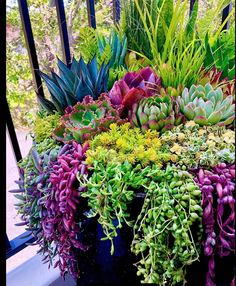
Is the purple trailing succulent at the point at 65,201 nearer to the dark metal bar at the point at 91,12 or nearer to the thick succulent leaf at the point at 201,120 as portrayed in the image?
the thick succulent leaf at the point at 201,120

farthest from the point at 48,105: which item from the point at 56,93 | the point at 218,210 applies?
Result: the point at 218,210

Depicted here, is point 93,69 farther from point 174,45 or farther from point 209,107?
point 209,107

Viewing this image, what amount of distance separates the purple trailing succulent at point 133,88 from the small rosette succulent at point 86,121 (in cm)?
4

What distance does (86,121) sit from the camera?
930 millimetres

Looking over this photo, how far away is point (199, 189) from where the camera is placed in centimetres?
72

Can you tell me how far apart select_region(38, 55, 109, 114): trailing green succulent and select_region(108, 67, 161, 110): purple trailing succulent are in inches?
2.8

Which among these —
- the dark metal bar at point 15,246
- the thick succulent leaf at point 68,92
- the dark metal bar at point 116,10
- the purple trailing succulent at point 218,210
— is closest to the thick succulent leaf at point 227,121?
the purple trailing succulent at point 218,210

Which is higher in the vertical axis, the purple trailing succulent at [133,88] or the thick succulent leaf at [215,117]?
the purple trailing succulent at [133,88]

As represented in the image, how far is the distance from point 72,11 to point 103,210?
0.97 metres

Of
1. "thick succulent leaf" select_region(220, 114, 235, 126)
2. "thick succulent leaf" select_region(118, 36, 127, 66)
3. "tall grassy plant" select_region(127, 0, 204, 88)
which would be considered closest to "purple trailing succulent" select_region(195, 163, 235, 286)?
"thick succulent leaf" select_region(220, 114, 235, 126)

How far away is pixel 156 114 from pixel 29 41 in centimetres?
61

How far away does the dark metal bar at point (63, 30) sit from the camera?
3.93 ft

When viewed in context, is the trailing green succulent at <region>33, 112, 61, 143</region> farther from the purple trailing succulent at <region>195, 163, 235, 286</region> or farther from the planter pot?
the purple trailing succulent at <region>195, 163, 235, 286</region>
